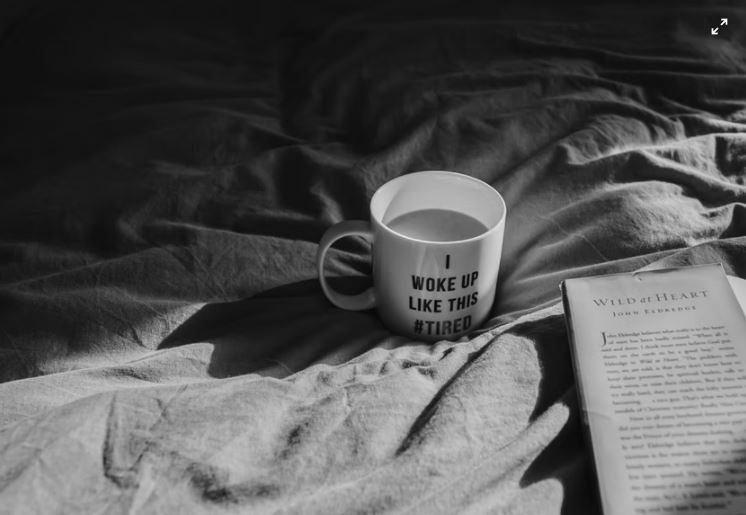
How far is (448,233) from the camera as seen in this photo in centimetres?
68

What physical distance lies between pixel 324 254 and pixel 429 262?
0.12 metres

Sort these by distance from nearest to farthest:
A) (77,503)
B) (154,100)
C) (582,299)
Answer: (77,503)
(582,299)
(154,100)

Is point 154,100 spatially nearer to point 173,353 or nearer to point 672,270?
point 173,353

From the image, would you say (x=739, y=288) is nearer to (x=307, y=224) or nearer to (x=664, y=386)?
(x=664, y=386)

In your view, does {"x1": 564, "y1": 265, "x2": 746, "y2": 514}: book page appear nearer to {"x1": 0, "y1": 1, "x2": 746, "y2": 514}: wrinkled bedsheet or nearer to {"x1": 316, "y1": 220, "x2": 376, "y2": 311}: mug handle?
{"x1": 0, "y1": 1, "x2": 746, "y2": 514}: wrinkled bedsheet

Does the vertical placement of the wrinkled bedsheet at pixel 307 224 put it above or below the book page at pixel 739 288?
below

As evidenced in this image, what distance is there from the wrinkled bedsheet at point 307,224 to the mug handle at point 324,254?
0.04 feet

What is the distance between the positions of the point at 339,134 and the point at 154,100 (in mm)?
238

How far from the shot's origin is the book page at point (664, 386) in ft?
1.57

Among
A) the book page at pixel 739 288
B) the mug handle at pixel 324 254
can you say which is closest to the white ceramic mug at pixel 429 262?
the mug handle at pixel 324 254

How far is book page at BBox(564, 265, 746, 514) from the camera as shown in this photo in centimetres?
48

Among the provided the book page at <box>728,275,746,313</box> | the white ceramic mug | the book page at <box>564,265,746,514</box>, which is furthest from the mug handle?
the book page at <box>728,275,746,313</box>

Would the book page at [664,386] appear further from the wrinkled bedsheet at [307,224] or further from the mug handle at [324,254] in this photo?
the mug handle at [324,254]

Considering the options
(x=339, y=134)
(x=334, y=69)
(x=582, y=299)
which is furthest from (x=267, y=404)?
(x=334, y=69)
